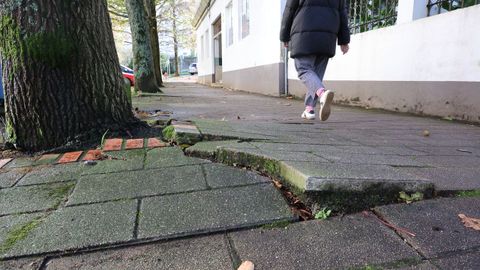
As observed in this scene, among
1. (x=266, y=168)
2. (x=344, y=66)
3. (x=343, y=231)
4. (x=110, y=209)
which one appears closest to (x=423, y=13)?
(x=344, y=66)

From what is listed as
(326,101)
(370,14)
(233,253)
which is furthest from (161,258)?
(370,14)

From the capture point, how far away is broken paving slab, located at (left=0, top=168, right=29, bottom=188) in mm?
2113

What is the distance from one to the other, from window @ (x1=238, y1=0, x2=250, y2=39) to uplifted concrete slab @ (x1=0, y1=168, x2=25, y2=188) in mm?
10507

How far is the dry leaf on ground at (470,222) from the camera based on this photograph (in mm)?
1420

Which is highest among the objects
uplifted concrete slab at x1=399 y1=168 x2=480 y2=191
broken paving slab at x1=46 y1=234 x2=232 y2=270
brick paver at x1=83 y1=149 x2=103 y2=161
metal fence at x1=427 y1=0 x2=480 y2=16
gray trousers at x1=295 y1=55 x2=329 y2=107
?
metal fence at x1=427 y1=0 x2=480 y2=16

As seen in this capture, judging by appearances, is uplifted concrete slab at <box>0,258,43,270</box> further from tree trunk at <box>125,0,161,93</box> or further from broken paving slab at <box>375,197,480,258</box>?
tree trunk at <box>125,0,161,93</box>

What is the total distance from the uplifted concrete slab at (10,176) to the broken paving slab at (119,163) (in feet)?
1.29

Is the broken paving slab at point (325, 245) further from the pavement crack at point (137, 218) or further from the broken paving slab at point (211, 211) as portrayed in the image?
the pavement crack at point (137, 218)

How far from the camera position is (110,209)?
165cm

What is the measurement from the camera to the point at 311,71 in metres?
4.09

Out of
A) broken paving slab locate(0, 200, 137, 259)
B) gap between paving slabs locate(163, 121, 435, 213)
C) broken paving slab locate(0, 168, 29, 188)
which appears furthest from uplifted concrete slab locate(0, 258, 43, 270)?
gap between paving slabs locate(163, 121, 435, 213)

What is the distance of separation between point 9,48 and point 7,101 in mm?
418

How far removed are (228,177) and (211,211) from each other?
0.39 metres

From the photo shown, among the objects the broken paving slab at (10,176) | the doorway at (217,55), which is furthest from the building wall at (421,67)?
the doorway at (217,55)
